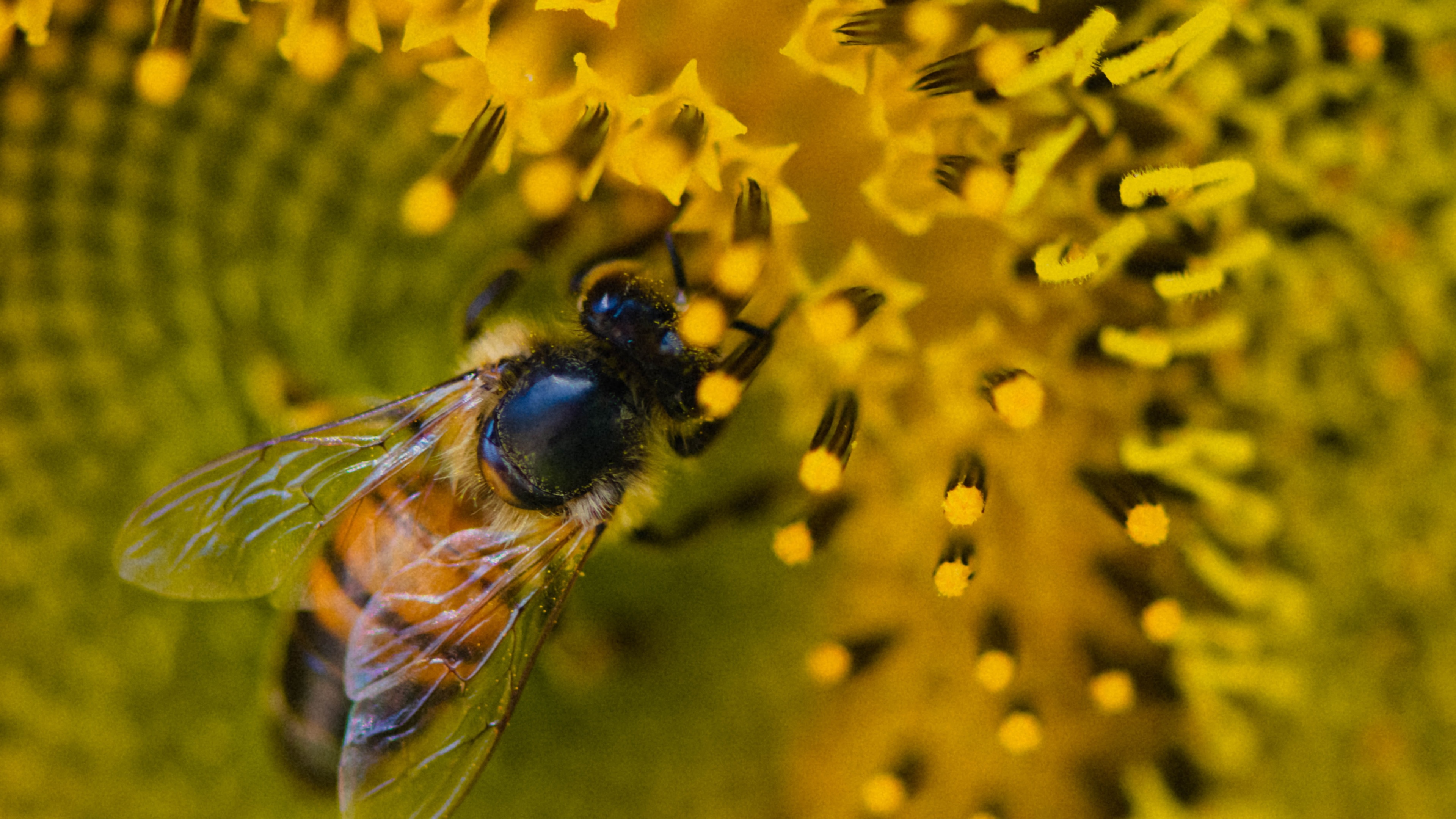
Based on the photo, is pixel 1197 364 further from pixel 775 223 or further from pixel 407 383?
pixel 407 383

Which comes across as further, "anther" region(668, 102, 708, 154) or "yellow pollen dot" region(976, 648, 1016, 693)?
"yellow pollen dot" region(976, 648, 1016, 693)

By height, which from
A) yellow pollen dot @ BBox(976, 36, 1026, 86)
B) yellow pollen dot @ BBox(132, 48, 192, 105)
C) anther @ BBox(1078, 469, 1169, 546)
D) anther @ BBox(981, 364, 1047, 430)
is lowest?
anther @ BBox(1078, 469, 1169, 546)

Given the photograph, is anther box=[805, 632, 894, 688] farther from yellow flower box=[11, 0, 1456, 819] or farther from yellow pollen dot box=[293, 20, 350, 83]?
yellow pollen dot box=[293, 20, 350, 83]

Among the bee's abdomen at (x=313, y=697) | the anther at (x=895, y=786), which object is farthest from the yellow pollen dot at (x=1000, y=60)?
the bee's abdomen at (x=313, y=697)

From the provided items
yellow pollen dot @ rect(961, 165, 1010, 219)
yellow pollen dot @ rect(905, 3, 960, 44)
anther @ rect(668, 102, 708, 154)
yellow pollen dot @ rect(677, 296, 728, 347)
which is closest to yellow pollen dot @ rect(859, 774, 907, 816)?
yellow pollen dot @ rect(677, 296, 728, 347)

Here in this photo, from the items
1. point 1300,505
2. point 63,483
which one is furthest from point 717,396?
point 63,483

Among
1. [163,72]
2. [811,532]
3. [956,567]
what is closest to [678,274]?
[811,532]
